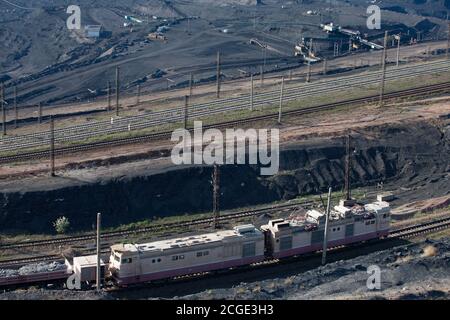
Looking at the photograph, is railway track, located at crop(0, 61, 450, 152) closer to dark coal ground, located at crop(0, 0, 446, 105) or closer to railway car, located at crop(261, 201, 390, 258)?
dark coal ground, located at crop(0, 0, 446, 105)

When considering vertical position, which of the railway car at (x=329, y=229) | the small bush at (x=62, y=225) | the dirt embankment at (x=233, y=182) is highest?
the railway car at (x=329, y=229)

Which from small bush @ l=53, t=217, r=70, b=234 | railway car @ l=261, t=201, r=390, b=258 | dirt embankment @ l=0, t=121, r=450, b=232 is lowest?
small bush @ l=53, t=217, r=70, b=234

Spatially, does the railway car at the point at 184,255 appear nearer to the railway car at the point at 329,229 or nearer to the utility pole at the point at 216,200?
the railway car at the point at 329,229

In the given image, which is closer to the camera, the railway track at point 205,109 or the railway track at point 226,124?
the railway track at point 226,124

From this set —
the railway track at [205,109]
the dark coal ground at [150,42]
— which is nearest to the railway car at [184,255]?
the railway track at [205,109]

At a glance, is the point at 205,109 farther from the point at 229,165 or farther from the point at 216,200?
the point at 216,200

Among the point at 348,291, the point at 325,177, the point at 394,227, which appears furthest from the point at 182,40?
the point at 348,291

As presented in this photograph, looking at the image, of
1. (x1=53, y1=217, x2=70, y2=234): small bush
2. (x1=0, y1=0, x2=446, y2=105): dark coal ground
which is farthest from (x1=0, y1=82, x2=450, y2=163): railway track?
(x1=0, y1=0, x2=446, y2=105): dark coal ground

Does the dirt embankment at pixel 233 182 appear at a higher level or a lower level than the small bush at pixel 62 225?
higher
